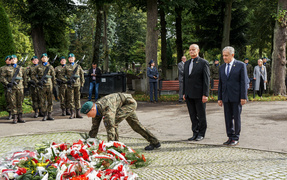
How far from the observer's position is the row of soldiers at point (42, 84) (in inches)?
403

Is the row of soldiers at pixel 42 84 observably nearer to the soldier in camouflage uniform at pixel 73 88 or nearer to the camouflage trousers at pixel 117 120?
the soldier in camouflage uniform at pixel 73 88

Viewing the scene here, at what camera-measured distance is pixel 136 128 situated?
5770 mm

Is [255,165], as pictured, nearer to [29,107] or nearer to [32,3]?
[29,107]

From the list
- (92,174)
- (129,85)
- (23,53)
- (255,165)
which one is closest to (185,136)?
(255,165)

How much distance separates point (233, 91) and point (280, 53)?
11.0m

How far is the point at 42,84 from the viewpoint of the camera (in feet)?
35.1

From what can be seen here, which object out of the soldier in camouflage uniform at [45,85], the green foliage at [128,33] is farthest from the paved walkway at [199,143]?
the green foliage at [128,33]

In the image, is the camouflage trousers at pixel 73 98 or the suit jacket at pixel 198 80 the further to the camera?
the camouflage trousers at pixel 73 98

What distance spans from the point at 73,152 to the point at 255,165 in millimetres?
2813

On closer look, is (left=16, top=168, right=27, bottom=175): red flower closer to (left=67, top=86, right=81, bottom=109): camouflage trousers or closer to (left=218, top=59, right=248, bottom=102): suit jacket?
(left=218, top=59, right=248, bottom=102): suit jacket

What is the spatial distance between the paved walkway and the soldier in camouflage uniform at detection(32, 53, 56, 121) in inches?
18.9

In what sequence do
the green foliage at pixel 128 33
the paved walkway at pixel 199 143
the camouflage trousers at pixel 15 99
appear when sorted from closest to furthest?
the paved walkway at pixel 199 143
the camouflage trousers at pixel 15 99
the green foliage at pixel 128 33

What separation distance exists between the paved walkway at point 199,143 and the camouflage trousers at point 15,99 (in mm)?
538

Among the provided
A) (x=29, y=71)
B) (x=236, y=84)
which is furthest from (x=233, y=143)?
(x=29, y=71)
